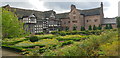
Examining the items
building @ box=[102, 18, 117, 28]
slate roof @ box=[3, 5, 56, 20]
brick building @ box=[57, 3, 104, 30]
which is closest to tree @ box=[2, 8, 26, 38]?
slate roof @ box=[3, 5, 56, 20]

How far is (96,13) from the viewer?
140ft

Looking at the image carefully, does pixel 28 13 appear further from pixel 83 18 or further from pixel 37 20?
pixel 83 18

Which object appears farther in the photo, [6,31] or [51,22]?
[51,22]

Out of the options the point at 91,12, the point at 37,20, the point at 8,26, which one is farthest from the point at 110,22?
the point at 8,26

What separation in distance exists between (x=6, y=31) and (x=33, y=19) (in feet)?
83.3

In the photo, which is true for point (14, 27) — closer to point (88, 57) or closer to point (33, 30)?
point (88, 57)

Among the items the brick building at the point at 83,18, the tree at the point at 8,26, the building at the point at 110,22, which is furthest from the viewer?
the brick building at the point at 83,18

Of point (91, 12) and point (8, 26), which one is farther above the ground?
point (91, 12)

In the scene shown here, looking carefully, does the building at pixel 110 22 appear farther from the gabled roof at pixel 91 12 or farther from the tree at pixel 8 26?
the tree at pixel 8 26

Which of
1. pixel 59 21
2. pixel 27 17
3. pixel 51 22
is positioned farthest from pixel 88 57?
pixel 59 21

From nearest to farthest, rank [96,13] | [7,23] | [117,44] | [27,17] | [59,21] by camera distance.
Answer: [117,44] < [7,23] < [27,17] < [96,13] < [59,21]

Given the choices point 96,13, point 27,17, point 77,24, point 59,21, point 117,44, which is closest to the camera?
point 117,44

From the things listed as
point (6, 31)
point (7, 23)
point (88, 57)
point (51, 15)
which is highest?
point (51, 15)

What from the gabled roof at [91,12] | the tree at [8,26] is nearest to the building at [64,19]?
the gabled roof at [91,12]
